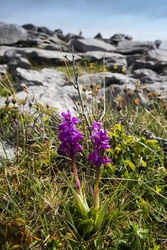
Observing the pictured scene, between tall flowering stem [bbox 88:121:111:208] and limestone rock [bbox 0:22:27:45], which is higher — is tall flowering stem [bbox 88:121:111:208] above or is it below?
above

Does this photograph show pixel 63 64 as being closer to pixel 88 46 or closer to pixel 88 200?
pixel 88 46

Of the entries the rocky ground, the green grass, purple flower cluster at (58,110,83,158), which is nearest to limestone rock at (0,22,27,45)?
the rocky ground

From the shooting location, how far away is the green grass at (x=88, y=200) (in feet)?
8.63

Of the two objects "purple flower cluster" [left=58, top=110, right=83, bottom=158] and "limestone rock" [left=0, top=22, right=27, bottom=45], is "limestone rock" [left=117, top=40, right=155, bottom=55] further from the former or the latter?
"purple flower cluster" [left=58, top=110, right=83, bottom=158]

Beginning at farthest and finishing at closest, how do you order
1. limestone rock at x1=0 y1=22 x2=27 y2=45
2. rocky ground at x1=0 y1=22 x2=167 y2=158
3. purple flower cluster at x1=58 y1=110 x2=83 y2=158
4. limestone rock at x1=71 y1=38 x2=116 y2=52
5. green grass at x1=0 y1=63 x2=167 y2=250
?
limestone rock at x1=71 y1=38 x2=116 y2=52 < limestone rock at x1=0 y1=22 x2=27 y2=45 < rocky ground at x1=0 y1=22 x2=167 y2=158 < green grass at x1=0 y1=63 x2=167 y2=250 < purple flower cluster at x1=58 y1=110 x2=83 y2=158

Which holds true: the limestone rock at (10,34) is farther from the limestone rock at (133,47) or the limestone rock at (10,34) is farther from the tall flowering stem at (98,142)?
the tall flowering stem at (98,142)

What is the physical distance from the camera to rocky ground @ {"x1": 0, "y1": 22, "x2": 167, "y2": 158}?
20.2 feet

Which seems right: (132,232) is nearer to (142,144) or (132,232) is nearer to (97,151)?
(97,151)

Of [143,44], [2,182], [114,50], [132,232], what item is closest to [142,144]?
[132,232]

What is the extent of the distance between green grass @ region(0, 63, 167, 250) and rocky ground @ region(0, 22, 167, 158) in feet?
3.77

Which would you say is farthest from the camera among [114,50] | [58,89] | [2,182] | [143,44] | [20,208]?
[143,44]

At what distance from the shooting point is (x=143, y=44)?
20.7 meters

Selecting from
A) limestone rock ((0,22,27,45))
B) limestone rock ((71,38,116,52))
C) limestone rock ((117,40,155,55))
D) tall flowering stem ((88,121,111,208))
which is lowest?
limestone rock ((117,40,155,55))

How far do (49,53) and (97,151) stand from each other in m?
12.3
